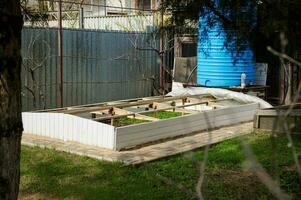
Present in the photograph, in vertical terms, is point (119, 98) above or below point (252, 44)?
below

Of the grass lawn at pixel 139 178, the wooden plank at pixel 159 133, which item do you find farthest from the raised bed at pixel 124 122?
the grass lawn at pixel 139 178

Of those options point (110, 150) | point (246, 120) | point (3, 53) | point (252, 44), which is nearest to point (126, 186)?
point (110, 150)

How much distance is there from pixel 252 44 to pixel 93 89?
828 cm

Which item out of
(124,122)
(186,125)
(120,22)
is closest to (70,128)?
(124,122)

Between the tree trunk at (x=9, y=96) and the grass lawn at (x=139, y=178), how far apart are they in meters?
2.50

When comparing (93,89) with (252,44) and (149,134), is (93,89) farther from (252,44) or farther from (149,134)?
(252,44)

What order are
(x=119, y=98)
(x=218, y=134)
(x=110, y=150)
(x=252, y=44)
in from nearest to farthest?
1. (x=252, y=44)
2. (x=110, y=150)
3. (x=218, y=134)
4. (x=119, y=98)

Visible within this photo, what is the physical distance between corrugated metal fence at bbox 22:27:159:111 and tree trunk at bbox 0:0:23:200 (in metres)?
7.26

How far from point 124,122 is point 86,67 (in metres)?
2.84

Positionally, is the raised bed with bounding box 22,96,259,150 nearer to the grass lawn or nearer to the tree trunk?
the grass lawn

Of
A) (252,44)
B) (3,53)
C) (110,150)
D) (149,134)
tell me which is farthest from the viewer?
(149,134)

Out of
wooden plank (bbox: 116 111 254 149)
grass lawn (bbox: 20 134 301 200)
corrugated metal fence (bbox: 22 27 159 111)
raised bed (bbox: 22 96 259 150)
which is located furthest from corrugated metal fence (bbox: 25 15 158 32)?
grass lawn (bbox: 20 134 301 200)

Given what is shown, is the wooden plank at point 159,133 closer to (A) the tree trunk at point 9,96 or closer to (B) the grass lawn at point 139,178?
(B) the grass lawn at point 139,178

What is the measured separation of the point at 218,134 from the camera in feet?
31.8
